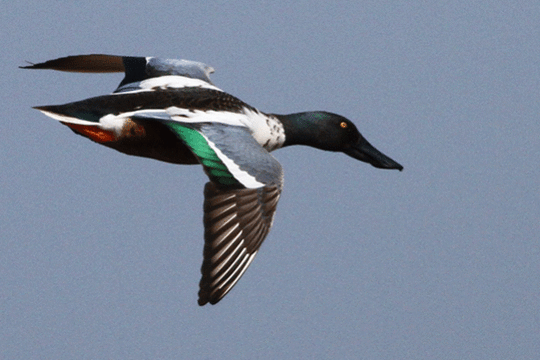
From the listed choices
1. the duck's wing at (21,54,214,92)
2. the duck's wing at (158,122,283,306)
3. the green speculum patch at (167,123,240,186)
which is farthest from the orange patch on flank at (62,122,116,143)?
the duck's wing at (21,54,214,92)

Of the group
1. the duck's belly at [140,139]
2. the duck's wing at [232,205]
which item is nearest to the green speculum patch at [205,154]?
the duck's wing at [232,205]

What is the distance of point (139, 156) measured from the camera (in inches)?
185

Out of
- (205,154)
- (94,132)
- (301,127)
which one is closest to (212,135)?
(205,154)

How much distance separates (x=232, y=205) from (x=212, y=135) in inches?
17.3

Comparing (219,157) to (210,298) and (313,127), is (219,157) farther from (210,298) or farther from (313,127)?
(313,127)

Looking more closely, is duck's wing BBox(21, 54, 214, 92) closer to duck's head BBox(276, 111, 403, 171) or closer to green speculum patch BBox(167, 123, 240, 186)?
duck's head BBox(276, 111, 403, 171)

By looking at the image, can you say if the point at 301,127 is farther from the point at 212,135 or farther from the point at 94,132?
the point at 94,132

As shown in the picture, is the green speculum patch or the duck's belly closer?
the green speculum patch

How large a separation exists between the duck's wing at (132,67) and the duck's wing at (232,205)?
1.01 m

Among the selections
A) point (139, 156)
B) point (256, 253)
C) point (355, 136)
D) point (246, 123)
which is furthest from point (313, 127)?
point (256, 253)

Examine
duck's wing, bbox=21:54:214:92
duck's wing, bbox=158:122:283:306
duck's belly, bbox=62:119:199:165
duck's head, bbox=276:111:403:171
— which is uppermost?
duck's wing, bbox=21:54:214:92

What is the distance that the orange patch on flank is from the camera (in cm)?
448

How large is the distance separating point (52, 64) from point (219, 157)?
1627mm

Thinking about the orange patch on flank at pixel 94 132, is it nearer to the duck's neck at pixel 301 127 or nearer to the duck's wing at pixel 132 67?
the duck's wing at pixel 132 67
